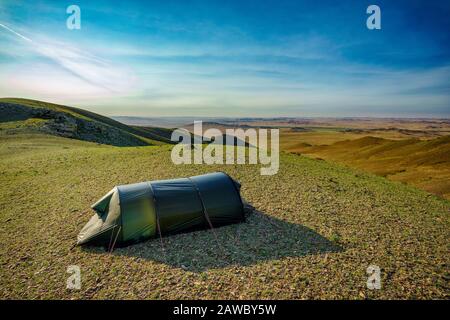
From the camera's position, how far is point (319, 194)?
20969 mm

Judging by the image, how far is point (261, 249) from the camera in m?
13.0

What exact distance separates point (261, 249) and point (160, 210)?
5.36 m

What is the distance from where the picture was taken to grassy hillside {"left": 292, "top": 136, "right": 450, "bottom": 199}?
139 ft

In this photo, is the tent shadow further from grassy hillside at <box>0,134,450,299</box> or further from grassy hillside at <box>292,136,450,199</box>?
grassy hillside at <box>292,136,450,199</box>

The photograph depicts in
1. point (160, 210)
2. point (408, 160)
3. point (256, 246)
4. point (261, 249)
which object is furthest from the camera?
point (408, 160)

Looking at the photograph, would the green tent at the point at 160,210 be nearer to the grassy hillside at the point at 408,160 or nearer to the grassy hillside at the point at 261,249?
the grassy hillside at the point at 261,249

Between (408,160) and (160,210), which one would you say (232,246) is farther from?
(408,160)

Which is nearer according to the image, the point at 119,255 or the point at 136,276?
the point at 136,276

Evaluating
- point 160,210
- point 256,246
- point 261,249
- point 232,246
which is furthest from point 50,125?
point 261,249

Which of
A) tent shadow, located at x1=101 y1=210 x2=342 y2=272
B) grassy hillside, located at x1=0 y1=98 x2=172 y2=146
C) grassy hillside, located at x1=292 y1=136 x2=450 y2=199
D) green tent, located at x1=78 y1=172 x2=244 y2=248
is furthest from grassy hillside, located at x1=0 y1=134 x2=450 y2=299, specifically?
grassy hillside, located at x1=0 y1=98 x2=172 y2=146

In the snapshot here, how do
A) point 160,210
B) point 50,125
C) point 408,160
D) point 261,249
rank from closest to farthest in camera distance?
1. point 261,249
2. point 160,210
3. point 50,125
4. point 408,160
